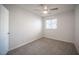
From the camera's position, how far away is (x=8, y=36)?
160cm

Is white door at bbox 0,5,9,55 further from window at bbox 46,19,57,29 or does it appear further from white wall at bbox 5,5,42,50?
window at bbox 46,19,57,29

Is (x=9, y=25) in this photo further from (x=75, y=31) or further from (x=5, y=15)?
(x=75, y=31)

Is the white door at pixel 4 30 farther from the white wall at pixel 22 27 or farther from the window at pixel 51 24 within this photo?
the window at pixel 51 24

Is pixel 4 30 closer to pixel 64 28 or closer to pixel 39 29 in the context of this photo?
pixel 39 29

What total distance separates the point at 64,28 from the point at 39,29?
1.95 ft

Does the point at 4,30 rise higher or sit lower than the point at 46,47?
higher

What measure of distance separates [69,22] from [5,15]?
1462 mm

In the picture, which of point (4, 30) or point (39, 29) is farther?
point (39, 29)

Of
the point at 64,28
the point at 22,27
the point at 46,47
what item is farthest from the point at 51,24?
the point at 22,27

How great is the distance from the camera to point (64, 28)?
164 cm

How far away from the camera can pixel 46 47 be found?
5.57 feet

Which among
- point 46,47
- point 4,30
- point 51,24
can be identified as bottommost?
point 46,47

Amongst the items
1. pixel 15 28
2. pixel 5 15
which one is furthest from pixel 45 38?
pixel 5 15

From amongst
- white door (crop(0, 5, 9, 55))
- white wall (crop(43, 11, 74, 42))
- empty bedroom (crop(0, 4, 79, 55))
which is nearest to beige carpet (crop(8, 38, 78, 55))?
empty bedroom (crop(0, 4, 79, 55))
